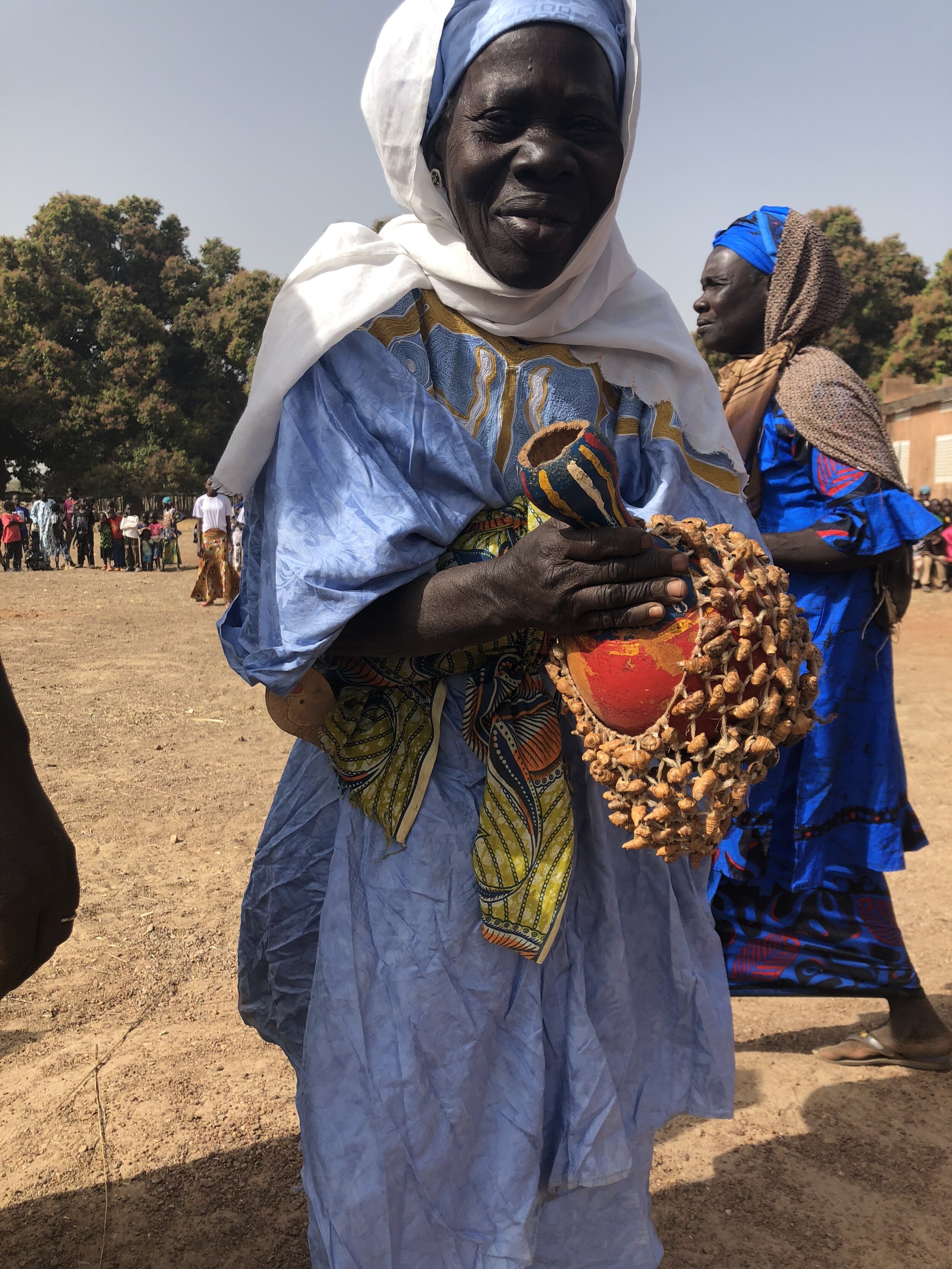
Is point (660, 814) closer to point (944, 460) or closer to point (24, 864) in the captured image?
point (24, 864)

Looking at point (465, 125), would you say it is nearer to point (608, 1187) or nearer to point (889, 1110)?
point (608, 1187)

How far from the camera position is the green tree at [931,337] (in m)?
28.7

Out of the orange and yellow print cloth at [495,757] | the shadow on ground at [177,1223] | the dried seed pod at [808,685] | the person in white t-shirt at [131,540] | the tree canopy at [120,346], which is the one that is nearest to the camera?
the dried seed pod at [808,685]

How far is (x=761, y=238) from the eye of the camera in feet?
10.7

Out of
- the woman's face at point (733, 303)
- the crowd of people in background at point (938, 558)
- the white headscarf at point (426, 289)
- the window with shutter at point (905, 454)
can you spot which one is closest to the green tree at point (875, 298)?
the window with shutter at point (905, 454)

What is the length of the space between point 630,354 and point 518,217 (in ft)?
1.16

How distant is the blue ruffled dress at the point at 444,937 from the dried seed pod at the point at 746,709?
489 millimetres

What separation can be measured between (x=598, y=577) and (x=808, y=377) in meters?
1.99

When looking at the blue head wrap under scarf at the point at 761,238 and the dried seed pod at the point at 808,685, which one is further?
the blue head wrap under scarf at the point at 761,238

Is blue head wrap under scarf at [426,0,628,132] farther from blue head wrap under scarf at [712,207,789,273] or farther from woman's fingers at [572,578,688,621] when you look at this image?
blue head wrap under scarf at [712,207,789,273]

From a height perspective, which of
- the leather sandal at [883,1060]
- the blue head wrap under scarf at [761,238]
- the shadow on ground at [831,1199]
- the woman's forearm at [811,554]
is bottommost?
the shadow on ground at [831,1199]

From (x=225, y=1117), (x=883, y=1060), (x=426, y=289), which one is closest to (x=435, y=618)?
(x=426, y=289)

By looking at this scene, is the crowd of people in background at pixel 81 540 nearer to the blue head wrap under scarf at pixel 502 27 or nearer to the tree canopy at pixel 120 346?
the tree canopy at pixel 120 346

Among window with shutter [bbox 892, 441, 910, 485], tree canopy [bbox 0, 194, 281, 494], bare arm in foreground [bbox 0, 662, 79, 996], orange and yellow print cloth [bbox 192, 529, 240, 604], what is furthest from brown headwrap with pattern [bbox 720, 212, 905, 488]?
tree canopy [bbox 0, 194, 281, 494]
